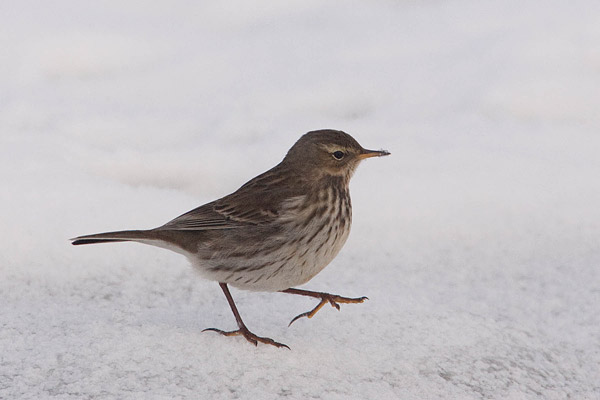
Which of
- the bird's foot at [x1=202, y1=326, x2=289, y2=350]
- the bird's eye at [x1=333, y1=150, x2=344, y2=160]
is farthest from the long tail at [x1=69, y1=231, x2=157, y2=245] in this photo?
the bird's eye at [x1=333, y1=150, x2=344, y2=160]

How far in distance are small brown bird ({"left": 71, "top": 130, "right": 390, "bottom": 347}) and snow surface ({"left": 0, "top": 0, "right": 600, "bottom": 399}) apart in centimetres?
31

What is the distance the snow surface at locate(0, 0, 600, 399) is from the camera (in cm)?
417

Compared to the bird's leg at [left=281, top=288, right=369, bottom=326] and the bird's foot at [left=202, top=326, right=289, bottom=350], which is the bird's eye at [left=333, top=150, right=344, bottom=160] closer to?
the bird's leg at [left=281, top=288, right=369, bottom=326]

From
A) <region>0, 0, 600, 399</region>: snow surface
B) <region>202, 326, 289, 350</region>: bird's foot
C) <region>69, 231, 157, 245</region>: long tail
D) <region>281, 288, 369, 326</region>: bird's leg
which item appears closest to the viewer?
<region>0, 0, 600, 399</region>: snow surface

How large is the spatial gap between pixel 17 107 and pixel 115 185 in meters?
1.70

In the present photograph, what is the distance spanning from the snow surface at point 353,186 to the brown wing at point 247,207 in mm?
349

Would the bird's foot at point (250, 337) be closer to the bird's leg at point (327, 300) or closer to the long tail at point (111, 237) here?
the bird's leg at point (327, 300)

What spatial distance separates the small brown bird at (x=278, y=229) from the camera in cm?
447

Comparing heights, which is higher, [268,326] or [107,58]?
[107,58]

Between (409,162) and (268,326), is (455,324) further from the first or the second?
(409,162)

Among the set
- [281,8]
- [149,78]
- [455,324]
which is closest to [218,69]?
[149,78]

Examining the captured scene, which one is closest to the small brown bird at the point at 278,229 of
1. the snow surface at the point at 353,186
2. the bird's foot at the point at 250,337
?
the bird's foot at the point at 250,337

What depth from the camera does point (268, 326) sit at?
4.74 meters

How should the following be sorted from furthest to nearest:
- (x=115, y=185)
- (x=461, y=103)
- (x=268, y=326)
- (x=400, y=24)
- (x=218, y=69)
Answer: (x=400, y=24), (x=218, y=69), (x=461, y=103), (x=115, y=185), (x=268, y=326)
